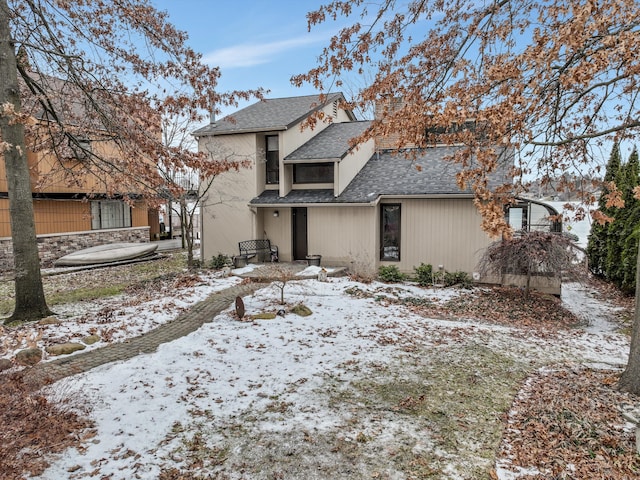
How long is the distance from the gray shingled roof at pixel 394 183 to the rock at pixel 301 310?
5698mm

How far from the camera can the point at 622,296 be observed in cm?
1277

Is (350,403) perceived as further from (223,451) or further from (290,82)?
(290,82)

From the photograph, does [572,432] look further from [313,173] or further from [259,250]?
[313,173]

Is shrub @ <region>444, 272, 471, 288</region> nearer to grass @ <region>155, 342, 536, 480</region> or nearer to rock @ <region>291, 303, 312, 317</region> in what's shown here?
rock @ <region>291, 303, 312, 317</region>

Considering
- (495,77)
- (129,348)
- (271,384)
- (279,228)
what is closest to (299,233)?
(279,228)

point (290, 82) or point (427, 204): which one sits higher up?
point (290, 82)

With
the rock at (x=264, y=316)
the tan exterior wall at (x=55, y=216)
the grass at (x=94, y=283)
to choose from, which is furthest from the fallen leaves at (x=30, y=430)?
the tan exterior wall at (x=55, y=216)

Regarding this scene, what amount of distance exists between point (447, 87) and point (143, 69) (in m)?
6.72

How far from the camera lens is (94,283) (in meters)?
12.9

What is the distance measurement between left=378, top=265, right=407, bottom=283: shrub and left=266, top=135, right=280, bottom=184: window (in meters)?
5.82

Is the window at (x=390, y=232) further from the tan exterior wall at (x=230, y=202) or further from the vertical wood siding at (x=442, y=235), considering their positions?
the tan exterior wall at (x=230, y=202)

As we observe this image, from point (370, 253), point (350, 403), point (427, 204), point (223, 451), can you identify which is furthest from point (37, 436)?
point (427, 204)

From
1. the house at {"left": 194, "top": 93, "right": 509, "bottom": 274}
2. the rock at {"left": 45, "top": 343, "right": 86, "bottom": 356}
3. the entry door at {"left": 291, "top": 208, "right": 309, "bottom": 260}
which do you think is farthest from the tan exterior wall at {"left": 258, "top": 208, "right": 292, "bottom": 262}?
the rock at {"left": 45, "top": 343, "right": 86, "bottom": 356}

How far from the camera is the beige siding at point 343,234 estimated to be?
13883 mm
